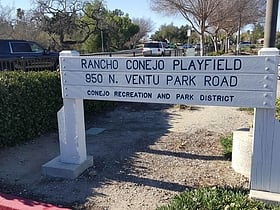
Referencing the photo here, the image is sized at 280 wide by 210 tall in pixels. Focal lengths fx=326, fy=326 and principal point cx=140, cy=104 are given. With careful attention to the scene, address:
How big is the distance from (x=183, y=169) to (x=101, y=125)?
312 cm

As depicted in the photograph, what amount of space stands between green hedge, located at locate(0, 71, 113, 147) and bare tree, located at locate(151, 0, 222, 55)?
832 inches

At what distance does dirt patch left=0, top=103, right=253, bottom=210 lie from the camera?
→ 404 cm

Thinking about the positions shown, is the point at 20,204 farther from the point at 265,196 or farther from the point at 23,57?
the point at 23,57

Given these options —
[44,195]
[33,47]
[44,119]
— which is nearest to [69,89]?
[44,195]

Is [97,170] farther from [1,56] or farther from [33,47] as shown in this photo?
[33,47]

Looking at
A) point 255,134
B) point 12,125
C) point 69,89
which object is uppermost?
point 69,89

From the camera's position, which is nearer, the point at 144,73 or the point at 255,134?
the point at 255,134

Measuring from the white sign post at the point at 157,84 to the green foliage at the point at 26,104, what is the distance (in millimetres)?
1437

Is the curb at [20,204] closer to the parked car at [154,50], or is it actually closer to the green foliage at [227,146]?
the green foliage at [227,146]

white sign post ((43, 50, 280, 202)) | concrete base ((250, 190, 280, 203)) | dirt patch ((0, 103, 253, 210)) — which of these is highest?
white sign post ((43, 50, 280, 202))

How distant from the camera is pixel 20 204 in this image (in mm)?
3770

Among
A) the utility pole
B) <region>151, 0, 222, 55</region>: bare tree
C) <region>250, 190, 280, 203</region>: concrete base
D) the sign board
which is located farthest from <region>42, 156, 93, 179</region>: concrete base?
<region>151, 0, 222, 55</region>: bare tree

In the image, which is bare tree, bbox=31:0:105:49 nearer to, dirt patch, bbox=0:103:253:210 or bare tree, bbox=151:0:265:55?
bare tree, bbox=151:0:265:55

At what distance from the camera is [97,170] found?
15.8 feet
